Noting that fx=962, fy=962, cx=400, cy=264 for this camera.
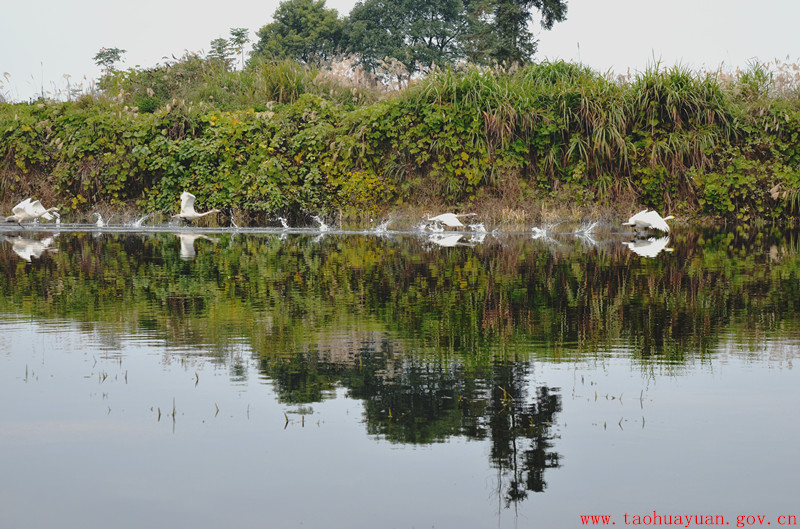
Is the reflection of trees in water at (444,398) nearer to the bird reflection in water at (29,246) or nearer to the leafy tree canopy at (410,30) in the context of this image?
the bird reflection in water at (29,246)

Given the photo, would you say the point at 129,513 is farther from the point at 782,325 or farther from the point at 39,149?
the point at 39,149

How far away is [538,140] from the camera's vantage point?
1980 centimetres

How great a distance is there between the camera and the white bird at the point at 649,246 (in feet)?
45.7

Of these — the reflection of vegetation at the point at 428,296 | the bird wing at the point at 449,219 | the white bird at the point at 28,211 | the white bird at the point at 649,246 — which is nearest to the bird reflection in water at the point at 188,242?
the reflection of vegetation at the point at 428,296

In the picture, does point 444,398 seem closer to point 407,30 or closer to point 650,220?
point 650,220

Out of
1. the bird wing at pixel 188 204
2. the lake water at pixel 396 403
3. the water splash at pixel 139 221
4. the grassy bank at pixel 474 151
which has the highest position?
the grassy bank at pixel 474 151

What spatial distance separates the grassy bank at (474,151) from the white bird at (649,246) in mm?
3286

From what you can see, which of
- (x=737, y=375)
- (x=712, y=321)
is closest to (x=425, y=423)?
(x=737, y=375)

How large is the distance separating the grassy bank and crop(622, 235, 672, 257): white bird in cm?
329

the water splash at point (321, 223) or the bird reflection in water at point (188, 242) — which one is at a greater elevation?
the water splash at point (321, 223)

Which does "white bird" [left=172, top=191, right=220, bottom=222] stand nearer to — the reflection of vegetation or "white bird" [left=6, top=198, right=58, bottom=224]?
"white bird" [left=6, top=198, right=58, bottom=224]

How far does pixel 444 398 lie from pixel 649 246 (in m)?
11.1

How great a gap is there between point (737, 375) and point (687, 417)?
107cm

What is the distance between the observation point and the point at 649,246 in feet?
50.0
